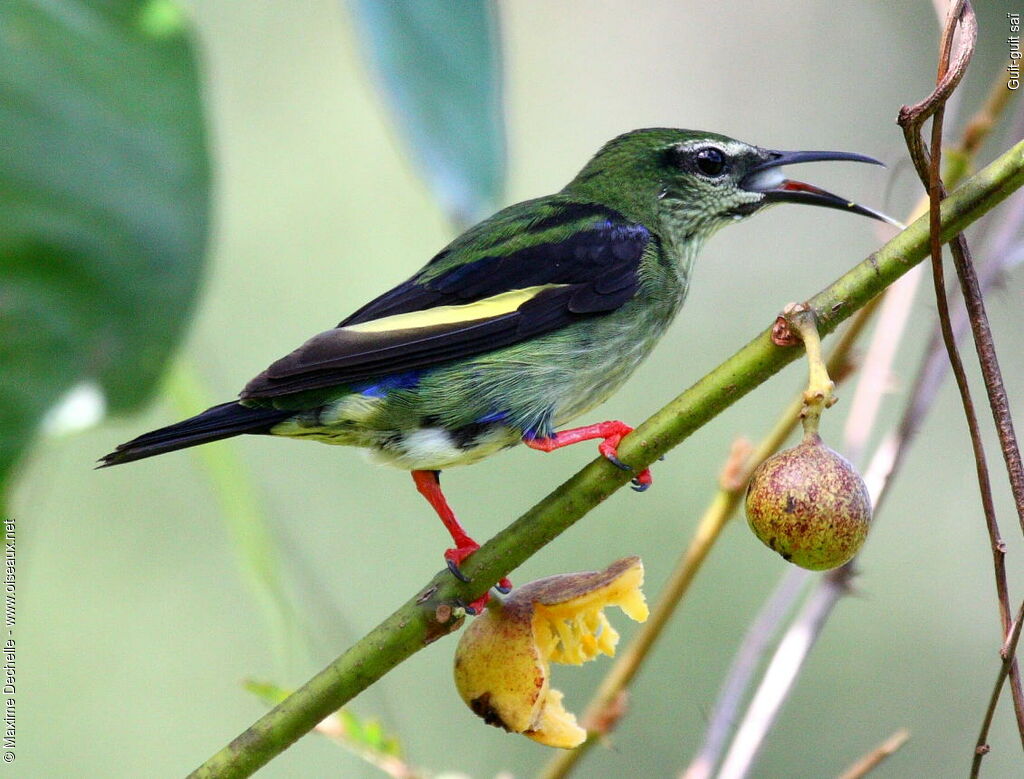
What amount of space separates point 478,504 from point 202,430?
3.72 meters

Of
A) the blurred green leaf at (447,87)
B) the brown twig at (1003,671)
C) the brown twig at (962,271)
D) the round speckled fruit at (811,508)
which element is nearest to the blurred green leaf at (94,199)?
the blurred green leaf at (447,87)

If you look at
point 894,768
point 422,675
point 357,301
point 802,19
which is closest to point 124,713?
point 422,675

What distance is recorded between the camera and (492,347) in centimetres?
284

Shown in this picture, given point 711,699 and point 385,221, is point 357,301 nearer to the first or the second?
point 385,221

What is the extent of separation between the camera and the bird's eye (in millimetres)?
3326

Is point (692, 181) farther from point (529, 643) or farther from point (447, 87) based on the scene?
point (529, 643)

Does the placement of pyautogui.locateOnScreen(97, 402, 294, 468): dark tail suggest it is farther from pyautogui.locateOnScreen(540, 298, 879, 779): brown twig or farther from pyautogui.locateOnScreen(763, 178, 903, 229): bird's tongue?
pyautogui.locateOnScreen(763, 178, 903, 229): bird's tongue

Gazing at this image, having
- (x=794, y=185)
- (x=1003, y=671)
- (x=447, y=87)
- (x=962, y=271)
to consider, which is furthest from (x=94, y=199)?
(x=794, y=185)

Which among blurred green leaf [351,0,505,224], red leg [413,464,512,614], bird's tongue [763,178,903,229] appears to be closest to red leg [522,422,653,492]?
red leg [413,464,512,614]

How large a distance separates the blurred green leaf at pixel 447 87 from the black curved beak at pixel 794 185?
0.86 meters

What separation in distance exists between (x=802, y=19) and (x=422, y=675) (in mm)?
4896

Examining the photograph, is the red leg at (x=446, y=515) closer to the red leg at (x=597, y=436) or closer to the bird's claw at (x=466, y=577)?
the bird's claw at (x=466, y=577)

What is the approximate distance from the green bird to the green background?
103 inches

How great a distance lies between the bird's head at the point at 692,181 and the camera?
129 inches
